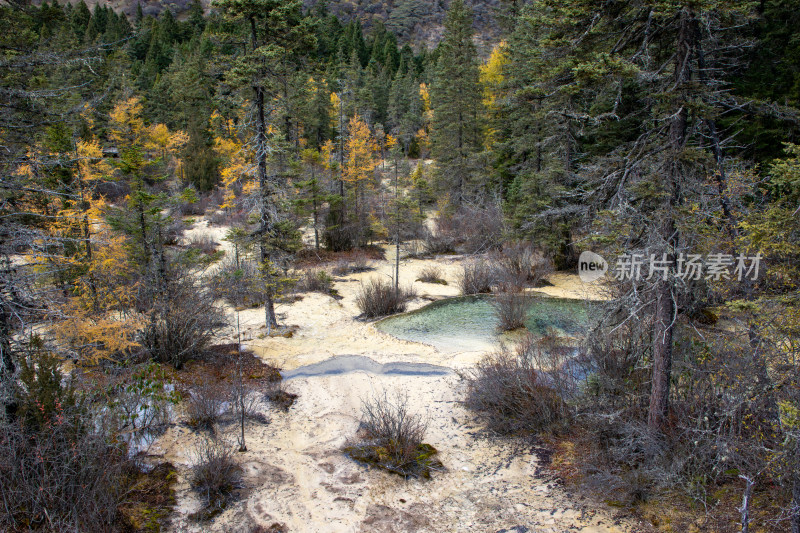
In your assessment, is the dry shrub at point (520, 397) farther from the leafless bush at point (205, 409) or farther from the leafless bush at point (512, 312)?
the leafless bush at point (512, 312)

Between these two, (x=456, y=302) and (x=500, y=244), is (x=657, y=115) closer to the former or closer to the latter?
(x=456, y=302)

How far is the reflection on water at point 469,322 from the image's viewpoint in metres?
12.3

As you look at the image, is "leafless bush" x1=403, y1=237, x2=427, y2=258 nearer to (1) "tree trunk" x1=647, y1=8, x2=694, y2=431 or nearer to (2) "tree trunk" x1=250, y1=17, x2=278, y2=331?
(2) "tree trunk" x1=250, y1=17, x2=278, y2=331

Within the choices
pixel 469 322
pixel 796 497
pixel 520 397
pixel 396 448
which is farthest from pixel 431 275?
pixel 796 497

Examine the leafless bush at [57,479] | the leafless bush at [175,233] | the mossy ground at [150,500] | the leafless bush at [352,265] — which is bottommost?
the mossy ground at [150,500]

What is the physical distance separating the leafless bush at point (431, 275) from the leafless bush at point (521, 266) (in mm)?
2430

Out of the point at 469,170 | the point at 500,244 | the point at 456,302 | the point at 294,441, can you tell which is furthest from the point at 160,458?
the point at 469,170

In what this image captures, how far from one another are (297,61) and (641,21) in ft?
30.1

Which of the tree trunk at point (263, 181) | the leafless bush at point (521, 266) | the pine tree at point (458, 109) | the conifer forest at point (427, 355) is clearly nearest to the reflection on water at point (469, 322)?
the conifer forest at point (427, 355)

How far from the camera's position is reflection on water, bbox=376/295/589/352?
12.3 meters

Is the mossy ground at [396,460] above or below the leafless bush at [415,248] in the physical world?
below

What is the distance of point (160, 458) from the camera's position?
6480mm

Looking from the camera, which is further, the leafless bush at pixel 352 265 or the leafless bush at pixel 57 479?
the leafless bush at pixel 352 265

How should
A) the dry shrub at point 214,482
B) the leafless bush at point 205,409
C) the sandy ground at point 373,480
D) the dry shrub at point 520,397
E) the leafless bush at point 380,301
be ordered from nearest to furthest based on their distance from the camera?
the sandy ground at point 373,480
the dry shrub at point 214,482
the dry shrub at point 520,397
the leafless bush at point 205,409
the leafless bush at point 380,301
